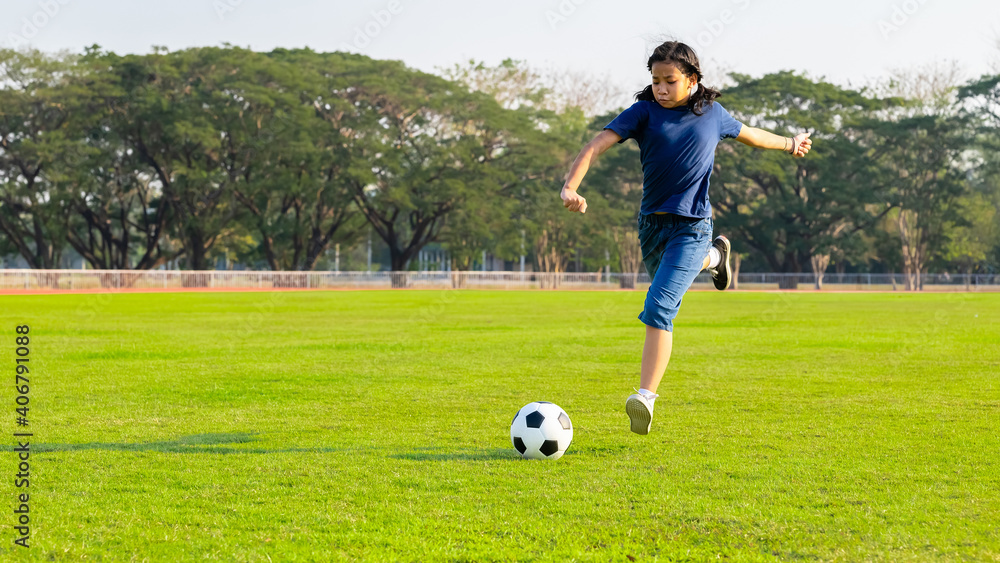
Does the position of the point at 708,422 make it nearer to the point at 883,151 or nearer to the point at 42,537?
the point at 42,537

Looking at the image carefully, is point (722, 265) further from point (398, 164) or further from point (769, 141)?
point (398, 164)

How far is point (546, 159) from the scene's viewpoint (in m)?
50.6

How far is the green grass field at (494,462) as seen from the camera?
312cm

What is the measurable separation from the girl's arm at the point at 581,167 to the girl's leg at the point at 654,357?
787mm

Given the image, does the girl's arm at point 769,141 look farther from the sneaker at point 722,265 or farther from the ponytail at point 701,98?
the sneaker at point 722,265

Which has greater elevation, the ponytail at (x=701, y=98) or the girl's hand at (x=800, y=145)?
the ponytail at (x=701, y=98)

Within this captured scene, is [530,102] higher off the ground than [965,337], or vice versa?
[530,102]

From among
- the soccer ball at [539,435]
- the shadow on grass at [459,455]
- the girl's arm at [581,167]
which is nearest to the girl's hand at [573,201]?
the girl's arm at [581,167]

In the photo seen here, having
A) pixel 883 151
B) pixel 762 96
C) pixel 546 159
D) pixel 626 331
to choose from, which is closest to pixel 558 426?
pixel 626 331

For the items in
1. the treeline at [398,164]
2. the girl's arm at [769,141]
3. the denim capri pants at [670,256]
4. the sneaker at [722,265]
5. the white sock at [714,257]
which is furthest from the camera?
the treeline at [398,164]

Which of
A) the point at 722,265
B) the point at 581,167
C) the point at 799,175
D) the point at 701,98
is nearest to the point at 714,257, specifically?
the point at 722,265

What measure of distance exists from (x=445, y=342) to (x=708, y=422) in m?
7.08

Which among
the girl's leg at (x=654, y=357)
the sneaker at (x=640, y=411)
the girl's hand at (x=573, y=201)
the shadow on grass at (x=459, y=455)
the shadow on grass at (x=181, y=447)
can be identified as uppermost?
the girl's hand at (x=573, y=201)

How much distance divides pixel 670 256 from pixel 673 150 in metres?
0.55
